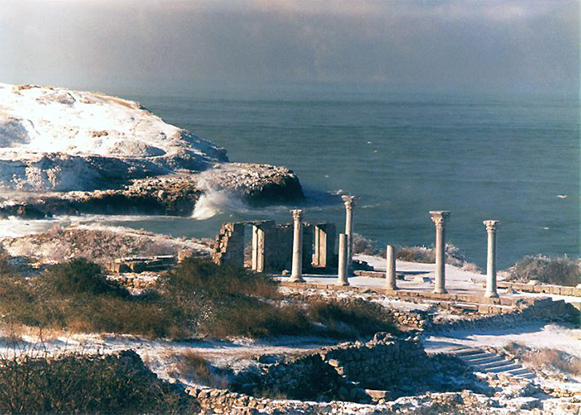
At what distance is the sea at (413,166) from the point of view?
7181 cm

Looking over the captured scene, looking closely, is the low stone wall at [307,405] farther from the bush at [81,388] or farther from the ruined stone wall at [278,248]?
the ruined stone wall at [278,248]

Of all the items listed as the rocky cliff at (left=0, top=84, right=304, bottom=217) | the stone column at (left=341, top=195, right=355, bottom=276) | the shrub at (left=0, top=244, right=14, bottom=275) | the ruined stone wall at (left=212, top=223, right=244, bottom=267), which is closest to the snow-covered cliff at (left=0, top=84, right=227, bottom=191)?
the rocky cliff at (left=0, top=84, right=304, bottom=217)

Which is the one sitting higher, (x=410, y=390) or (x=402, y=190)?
(x=402, y=190)

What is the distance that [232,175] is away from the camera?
290ft

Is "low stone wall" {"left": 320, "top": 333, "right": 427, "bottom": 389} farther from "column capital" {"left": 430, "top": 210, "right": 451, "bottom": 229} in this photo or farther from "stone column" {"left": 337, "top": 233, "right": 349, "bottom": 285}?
"stone column" {"left": 337, "top": 233, "right": 349, "bottom": 285}

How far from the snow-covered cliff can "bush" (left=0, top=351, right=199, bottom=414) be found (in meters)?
56.9

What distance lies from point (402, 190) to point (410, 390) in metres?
64.4

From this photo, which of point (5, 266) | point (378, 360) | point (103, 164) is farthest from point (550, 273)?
point (103, 164)

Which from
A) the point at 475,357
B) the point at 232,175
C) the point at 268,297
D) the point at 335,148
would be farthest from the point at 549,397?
the point at 335,148

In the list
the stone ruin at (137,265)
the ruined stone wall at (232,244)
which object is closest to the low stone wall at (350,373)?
the ruined stone wall at (232,244)

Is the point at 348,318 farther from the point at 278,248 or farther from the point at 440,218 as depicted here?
the point at 278,248

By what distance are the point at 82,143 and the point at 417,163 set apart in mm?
30199

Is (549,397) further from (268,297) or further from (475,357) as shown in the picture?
(268,297)

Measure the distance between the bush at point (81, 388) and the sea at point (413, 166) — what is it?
3560cm
